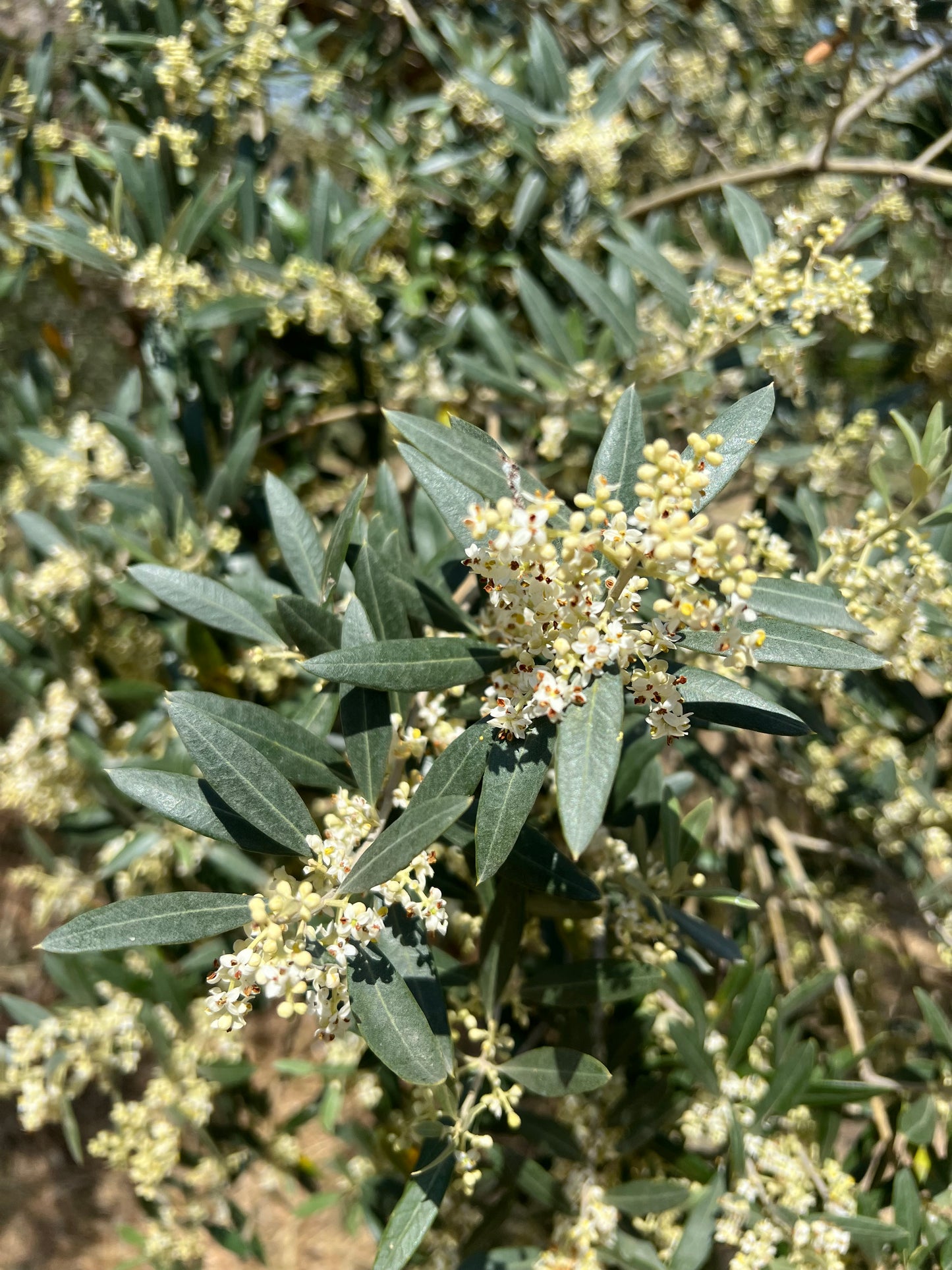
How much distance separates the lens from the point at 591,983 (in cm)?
147

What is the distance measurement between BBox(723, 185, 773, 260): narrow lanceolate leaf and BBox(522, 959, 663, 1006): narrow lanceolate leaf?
1.40 meters

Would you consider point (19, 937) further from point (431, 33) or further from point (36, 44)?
point (431, 33)

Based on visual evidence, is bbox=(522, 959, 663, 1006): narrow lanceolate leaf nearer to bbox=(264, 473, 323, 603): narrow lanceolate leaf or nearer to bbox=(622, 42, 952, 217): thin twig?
bbox=(264, 473, 323, 603): narrow lanceolate leaf

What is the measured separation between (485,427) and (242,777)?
1.63 m

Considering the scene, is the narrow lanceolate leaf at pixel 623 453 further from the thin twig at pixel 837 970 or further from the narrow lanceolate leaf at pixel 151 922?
the thin twig at pixel 837 970

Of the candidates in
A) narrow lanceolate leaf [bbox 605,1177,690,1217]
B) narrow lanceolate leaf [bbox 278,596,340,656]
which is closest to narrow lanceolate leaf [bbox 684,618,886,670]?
narrow lanceolate leaf [bbox 278,596,340,656]

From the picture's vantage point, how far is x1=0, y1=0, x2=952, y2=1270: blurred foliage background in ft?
5.44

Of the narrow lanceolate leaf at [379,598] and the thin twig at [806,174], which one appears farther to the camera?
the thin twig at [806,174]

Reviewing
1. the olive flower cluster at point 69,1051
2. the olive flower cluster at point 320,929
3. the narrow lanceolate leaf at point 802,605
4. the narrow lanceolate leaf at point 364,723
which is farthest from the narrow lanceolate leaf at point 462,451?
the olive flower cluster at point 69,1051

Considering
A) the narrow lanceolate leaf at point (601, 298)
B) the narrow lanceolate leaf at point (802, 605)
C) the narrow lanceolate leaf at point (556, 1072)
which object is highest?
the narrow lanceolate leaf at point (601, 298)

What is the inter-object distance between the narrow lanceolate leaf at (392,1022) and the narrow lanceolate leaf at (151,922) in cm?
16

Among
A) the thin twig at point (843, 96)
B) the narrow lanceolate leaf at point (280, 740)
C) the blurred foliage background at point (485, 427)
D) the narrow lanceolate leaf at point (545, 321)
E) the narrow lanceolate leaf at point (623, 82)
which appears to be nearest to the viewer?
the narrow lanceolate leaf at point (280, 740)

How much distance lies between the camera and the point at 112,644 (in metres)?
2.21

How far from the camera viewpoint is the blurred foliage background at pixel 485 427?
166 centimetres
